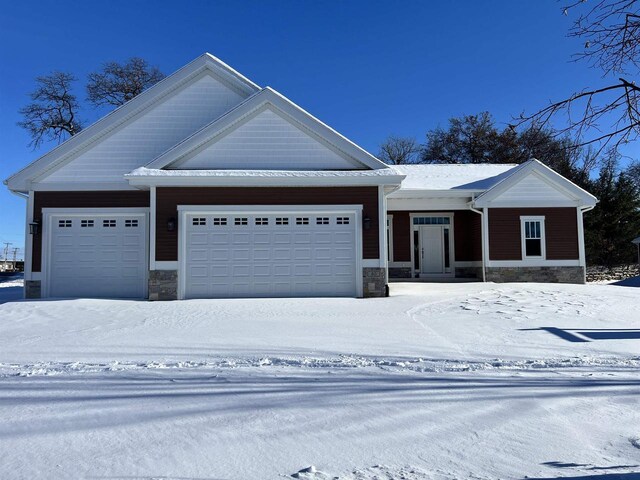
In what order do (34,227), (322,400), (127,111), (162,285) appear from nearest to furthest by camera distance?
(322,400) < (162,285) < (34,227) < (127,111)

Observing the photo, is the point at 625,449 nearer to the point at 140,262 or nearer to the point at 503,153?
the point at 140,262

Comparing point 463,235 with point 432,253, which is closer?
point 463,235

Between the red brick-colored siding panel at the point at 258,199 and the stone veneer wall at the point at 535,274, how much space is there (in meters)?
5.78

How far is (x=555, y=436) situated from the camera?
11.4 ft

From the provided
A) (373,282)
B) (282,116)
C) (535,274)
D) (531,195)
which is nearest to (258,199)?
(282,116)

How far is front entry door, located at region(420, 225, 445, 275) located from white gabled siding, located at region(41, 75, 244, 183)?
8366 mm

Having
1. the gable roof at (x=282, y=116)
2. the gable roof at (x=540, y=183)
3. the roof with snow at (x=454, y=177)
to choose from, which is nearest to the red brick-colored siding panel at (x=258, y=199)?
Result: the gable roof at (x=282, y=116)

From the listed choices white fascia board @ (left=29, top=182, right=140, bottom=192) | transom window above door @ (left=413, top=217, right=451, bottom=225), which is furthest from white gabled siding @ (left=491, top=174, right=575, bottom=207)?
white fascia board @ (left=29, top=182, right=140, bottom=192)

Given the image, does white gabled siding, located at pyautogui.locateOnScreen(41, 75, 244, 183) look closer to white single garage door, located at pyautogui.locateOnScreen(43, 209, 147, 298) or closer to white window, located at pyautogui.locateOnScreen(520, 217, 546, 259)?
white single garage door, located at pyautogui.locateOnScreen(43, 209, 147, 298)

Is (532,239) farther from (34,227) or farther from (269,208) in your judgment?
(34,227)

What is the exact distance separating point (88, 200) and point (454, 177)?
13007mm

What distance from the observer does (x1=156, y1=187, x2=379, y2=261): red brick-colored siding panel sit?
39.5 feet

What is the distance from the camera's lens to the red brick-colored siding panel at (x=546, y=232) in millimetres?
15930

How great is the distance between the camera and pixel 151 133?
1378 centimetres
